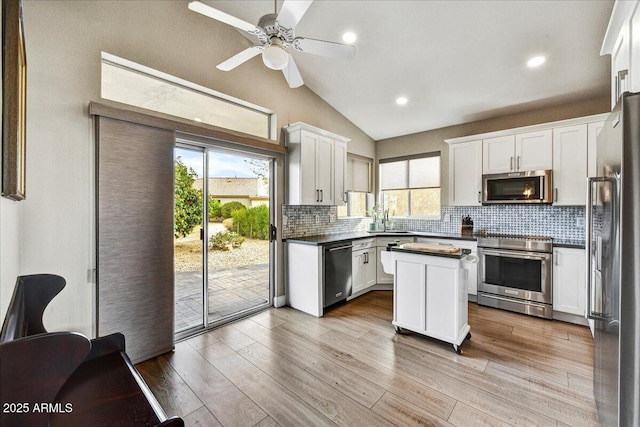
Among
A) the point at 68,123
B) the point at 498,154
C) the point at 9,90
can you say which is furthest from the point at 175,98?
the point at 498,154

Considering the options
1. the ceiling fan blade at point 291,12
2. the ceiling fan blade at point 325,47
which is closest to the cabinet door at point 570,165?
the ceiling fan blade at point 325,47

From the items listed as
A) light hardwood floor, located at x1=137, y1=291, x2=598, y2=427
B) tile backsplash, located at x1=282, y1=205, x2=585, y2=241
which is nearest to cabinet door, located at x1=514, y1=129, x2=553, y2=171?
tile backsplash, located at x1=282, y1=205, x2=585, y2=241

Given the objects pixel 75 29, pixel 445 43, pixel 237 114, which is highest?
pixel 445 43

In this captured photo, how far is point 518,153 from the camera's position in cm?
374

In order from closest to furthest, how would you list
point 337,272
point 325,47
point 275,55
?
point 275,55
point 325,47
point 337,272

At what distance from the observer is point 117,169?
230 cm

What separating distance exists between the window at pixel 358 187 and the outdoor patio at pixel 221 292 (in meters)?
2.04

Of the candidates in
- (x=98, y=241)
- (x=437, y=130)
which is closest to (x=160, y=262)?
(x=98, y=241)

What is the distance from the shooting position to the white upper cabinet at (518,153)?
3561mm

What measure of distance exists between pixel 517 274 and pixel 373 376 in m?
2.63

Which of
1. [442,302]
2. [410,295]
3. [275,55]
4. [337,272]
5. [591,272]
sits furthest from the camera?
[337,272]

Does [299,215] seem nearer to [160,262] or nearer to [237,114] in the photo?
[237,114]

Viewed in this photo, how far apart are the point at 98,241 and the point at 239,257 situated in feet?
4.95

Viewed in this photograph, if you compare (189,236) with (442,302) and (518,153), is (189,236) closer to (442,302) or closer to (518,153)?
(442,302)
